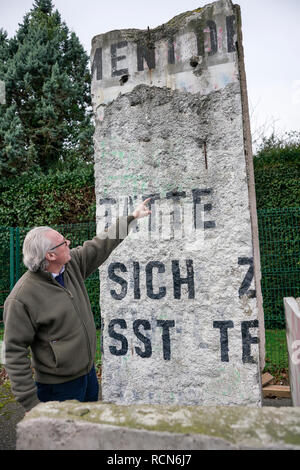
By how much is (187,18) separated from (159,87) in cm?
55

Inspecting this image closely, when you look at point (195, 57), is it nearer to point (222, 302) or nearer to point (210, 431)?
point (222, 302)

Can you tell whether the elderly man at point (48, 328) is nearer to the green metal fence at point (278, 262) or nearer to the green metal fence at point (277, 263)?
the green metal fence at point (277, 263)

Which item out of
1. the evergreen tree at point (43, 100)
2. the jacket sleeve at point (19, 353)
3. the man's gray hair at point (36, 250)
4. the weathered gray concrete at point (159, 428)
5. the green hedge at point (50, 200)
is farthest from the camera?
the evergreen tree at point (43, 100)

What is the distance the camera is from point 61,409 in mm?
1429

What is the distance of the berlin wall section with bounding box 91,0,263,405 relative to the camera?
2523 mm

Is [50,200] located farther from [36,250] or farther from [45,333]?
[45,333]

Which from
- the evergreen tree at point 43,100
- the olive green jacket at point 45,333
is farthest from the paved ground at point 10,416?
the evergreen tree at point 43,100

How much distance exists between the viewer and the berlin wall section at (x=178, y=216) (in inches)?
99.3

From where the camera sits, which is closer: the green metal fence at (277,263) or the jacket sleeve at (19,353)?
the jacket sleeve at (19,353)

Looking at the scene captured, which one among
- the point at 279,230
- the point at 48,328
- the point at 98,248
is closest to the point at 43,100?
the point at 279,230

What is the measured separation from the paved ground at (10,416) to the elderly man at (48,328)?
1245 mm

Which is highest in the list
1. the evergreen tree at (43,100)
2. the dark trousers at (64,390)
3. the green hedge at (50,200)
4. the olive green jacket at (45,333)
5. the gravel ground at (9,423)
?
the evergreen tree at (43,100)
